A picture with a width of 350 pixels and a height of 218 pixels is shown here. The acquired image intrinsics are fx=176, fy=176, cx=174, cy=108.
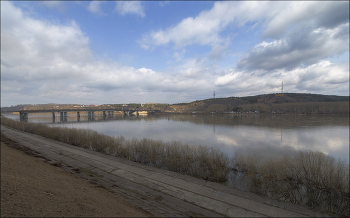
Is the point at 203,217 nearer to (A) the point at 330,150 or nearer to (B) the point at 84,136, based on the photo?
(B) the point at 84,136

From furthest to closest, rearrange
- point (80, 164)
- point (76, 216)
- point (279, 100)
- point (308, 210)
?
point (279, 100), point (80, 164), point (308, 210), point (76, 216)

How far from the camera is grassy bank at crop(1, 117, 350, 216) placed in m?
7.61

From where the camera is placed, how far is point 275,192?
27.2 ft

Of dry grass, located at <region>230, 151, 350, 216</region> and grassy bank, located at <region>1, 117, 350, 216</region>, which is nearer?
dry grass, located at <region>230, 151, 350, 216</region>

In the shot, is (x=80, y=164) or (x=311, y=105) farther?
(x=311, y=105)

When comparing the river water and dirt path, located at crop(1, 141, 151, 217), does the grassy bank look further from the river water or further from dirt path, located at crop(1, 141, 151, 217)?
the river water

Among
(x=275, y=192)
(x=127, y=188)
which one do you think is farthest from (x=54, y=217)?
(x=275, y=192)

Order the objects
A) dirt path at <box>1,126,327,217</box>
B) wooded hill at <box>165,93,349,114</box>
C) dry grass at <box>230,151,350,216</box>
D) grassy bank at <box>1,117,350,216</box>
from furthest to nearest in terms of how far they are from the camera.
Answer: wooded hill at <box>165,93,349,114</box> → grassy bank at <box>1,117,350,216</box> → dry grass at <box>230,151,350,216</box> → dirt path at <box>1,126,327,217</box>

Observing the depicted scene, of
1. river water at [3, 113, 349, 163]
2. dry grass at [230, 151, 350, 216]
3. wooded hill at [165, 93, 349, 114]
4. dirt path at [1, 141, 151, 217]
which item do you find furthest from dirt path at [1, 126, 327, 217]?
wooded hill at [165, 93, 349, 114]

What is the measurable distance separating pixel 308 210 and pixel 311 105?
410 ft

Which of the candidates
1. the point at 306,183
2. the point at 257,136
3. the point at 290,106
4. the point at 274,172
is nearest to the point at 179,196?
the point at 274,172

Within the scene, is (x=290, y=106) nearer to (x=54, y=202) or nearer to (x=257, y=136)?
(x=257, y=136)

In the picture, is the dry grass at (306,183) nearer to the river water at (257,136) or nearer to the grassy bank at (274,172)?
the grassy bank at (274,172)

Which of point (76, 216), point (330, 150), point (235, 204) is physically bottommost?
point (330, 150)
